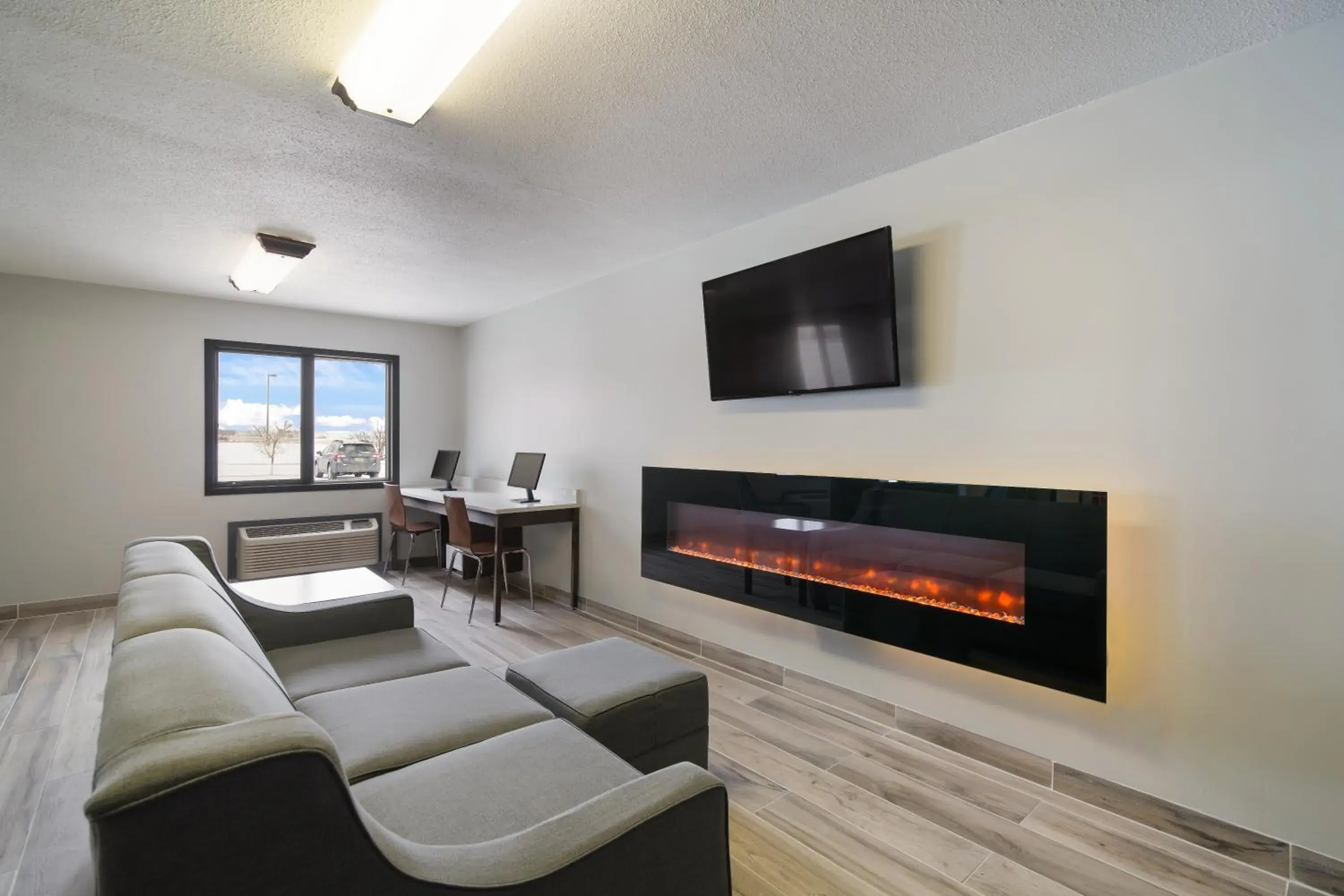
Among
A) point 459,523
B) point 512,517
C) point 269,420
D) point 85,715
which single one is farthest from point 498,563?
point 269,420

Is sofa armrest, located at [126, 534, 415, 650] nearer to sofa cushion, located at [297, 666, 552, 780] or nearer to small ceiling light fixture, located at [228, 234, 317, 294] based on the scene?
sofa cushion, located at [297, 666, 552, 780]

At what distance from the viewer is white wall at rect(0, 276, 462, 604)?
433cm

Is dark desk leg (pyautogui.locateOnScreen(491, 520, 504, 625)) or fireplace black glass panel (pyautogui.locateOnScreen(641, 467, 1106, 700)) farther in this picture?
dark desk leg (pyautogui.locateOnScreen(491, 520, 504, 625))

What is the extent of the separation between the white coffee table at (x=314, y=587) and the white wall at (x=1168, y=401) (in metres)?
2.79

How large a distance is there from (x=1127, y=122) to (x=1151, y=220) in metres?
0.34

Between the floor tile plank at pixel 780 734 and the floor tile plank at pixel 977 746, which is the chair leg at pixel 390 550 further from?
the floor tile plank at pixel 977 746

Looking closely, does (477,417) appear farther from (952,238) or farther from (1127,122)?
(1127,122)

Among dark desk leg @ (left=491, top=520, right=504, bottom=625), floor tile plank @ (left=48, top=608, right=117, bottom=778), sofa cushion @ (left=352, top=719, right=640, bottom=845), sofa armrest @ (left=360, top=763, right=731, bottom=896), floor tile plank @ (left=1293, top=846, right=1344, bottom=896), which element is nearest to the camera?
sofa armrest @ (left=360, top=763, right=731, bottom=896)

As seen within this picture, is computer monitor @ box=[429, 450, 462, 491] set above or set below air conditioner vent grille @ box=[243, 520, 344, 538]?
above

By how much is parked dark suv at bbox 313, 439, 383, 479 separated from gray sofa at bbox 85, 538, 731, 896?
380 centimetres

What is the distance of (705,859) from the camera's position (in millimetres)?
1231

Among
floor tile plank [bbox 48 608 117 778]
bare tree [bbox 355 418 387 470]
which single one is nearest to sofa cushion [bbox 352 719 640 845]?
floor tile plank [bbox 48 608 117 778]

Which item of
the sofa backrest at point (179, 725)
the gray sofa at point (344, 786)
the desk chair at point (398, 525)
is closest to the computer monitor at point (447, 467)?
the desk chair at point (398, 525)

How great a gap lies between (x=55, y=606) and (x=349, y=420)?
235 centimetres
